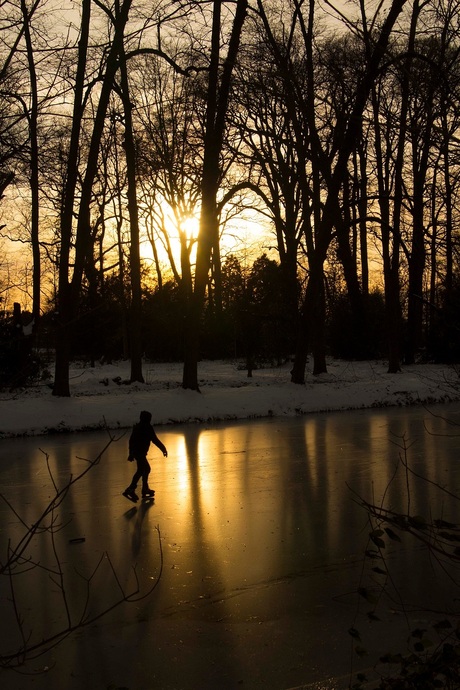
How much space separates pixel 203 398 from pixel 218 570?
15677 mm

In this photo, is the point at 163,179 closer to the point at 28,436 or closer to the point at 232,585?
the point at 28,436

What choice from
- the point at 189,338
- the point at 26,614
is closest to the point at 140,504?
the point at 26,614

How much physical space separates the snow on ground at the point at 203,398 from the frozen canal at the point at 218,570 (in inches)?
204

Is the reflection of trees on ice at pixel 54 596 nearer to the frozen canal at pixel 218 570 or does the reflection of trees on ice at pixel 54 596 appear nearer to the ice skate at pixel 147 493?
the frozen canal at pixel 218 570

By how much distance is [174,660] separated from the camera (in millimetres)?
4918

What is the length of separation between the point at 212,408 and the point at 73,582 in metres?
15.1

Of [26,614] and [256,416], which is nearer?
[26,614]

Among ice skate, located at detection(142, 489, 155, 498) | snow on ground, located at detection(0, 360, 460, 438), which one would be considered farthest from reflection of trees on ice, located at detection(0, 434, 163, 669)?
snow on ground, located at detection(0, 360, 460, 438)

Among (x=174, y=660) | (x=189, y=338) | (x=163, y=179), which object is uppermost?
(x=163, y=179)

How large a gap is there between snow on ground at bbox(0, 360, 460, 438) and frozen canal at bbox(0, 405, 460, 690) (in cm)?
518

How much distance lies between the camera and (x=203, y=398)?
22.5 metres

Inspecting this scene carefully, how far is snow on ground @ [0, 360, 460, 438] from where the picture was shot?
19.3 m

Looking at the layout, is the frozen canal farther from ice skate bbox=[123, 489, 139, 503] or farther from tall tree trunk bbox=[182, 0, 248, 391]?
tall tree trunk bbox=[182, 0, 248, 391]

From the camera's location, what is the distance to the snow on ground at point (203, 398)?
1930cm
